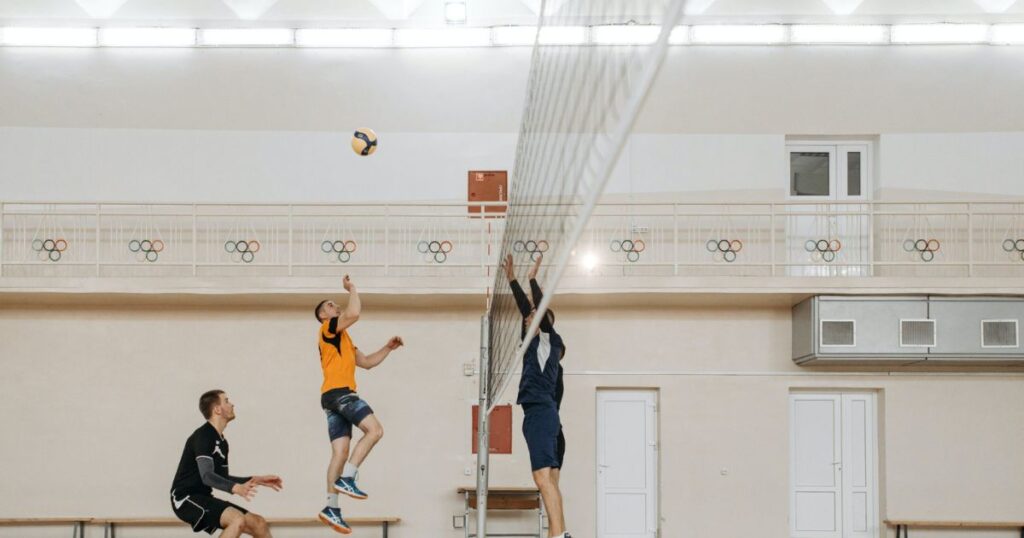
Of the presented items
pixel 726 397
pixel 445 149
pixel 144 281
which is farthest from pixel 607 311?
pixel 144 281

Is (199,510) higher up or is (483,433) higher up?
(483,433)

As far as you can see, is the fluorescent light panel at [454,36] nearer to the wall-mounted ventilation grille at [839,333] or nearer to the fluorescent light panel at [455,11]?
the fluorescent light panel at [455,11]

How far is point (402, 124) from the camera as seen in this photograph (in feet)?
55.1

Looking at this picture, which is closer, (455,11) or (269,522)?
(269,522)

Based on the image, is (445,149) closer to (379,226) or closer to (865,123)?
(379,226)

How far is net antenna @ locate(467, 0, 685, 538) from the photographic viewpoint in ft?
9.53

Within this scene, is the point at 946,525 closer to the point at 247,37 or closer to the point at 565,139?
the point at 247,37

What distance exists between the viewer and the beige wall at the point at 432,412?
51.8 ft

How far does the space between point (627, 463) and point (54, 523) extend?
791cm

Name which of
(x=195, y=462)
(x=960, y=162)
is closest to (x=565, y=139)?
(x=195, y=462)

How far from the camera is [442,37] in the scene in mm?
16859

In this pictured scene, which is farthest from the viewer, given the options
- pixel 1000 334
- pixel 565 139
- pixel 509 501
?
pixel 1000 334

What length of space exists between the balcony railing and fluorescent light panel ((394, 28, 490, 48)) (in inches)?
95.8

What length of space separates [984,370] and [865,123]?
12.7 ft
